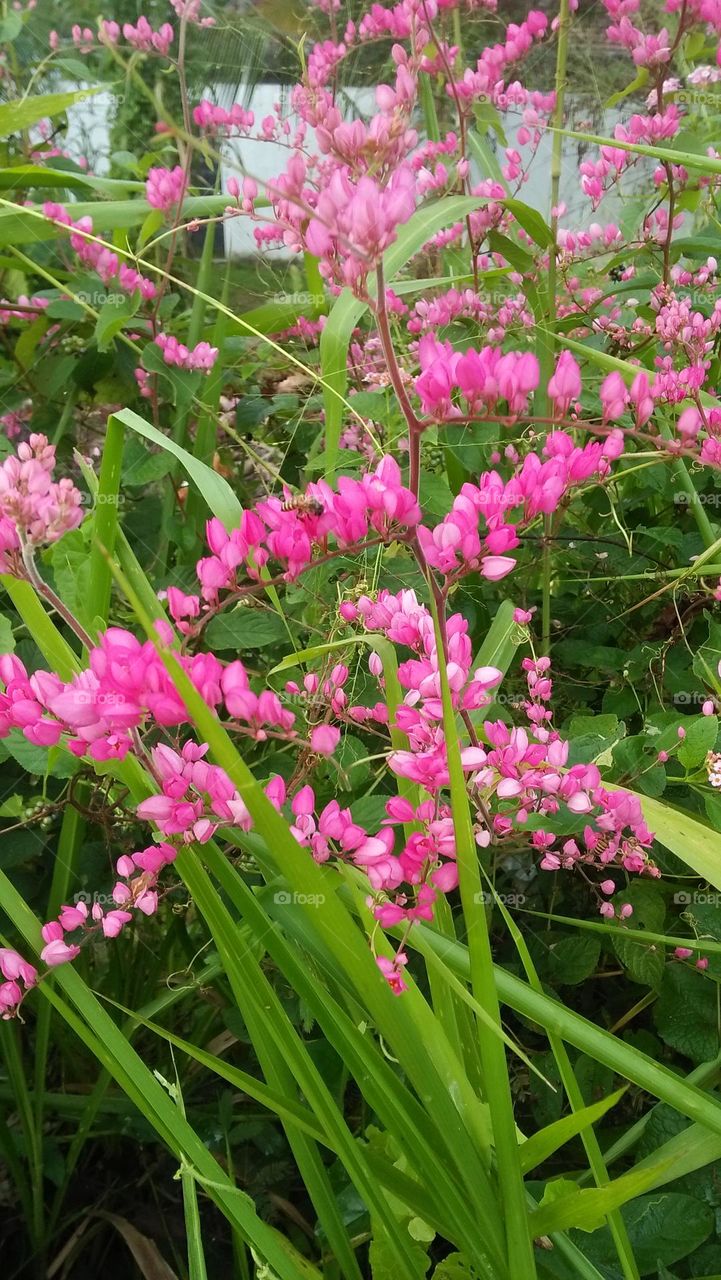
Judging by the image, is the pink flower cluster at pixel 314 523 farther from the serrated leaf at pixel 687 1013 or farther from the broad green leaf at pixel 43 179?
the broad green leaf at pixel 43 179

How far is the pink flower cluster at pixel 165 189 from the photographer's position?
948 millimetres

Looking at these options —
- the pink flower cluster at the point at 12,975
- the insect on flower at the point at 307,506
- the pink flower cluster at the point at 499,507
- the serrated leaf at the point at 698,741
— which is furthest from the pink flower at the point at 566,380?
the pink flower cluster at the point at 12,975

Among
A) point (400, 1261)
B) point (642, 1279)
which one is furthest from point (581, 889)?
point (400, 1261)

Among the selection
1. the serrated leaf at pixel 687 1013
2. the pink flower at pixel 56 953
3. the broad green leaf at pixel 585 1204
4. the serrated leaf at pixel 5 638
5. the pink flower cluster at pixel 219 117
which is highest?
the pink flower cluster at pixel 219 117

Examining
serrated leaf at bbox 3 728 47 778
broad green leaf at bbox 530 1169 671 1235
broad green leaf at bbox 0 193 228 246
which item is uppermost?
broad green leaf at bbox 0 193 228 246

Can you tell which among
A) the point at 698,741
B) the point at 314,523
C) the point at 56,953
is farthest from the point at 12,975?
the point at 698,741

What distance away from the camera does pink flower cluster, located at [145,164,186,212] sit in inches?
37.3

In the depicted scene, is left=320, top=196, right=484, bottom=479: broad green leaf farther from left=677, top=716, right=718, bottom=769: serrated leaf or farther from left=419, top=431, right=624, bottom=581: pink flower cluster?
left=677, top=716, right=718, bottom=769: serrated leaf

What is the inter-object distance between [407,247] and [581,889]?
1.98 feet

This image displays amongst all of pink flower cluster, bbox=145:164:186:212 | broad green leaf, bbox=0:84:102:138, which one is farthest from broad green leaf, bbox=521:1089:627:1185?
broad green leaf, bbox=0:84:102:138

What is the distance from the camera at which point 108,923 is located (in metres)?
0.54

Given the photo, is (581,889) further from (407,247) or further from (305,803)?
(407,247)

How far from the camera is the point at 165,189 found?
37.3 inches

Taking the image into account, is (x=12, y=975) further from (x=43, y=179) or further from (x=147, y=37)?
(x=147, y=37)
